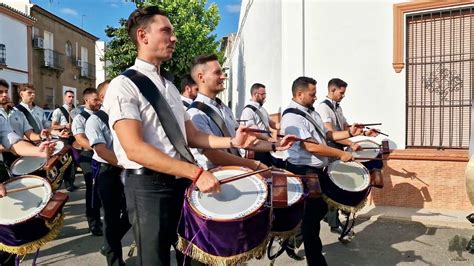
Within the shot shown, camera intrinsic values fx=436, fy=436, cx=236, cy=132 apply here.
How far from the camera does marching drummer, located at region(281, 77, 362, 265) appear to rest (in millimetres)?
3951

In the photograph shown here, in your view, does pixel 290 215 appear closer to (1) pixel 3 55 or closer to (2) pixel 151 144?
(2) pixel 151 144

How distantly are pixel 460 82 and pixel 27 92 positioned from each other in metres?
6.33

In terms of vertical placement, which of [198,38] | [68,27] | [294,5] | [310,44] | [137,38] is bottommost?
[137,38]

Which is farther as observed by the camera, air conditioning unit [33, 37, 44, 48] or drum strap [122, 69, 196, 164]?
air conditioning unit [33, 37, 44, 48]

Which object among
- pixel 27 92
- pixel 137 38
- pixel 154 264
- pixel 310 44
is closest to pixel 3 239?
pixel 154 264

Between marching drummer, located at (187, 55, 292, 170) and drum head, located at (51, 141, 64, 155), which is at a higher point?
marching drummer, located at (187, 55, 292, 170)

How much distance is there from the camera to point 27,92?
19.7 ft

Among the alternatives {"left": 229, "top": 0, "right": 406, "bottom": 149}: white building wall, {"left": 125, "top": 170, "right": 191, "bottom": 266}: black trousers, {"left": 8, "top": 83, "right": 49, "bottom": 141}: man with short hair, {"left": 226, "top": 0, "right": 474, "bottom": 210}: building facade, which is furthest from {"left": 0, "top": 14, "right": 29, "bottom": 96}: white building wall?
{"left": 125, "top": 170, "right": 191, "bottom": 266}: black trousers

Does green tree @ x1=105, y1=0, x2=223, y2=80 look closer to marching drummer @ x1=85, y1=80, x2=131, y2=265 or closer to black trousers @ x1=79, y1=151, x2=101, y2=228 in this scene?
black trousers @ x1=79, y1=151, x2=101, y2=228

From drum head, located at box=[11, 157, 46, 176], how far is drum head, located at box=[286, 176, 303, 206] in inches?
114

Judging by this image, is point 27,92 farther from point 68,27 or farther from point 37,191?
point 68,27

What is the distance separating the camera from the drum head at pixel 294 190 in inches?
121

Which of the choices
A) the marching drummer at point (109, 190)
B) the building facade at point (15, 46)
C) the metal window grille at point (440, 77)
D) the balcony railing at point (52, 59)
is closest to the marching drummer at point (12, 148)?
the marching drummer at point (109, 190)

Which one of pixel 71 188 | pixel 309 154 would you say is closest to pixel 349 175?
pixel 309 154
